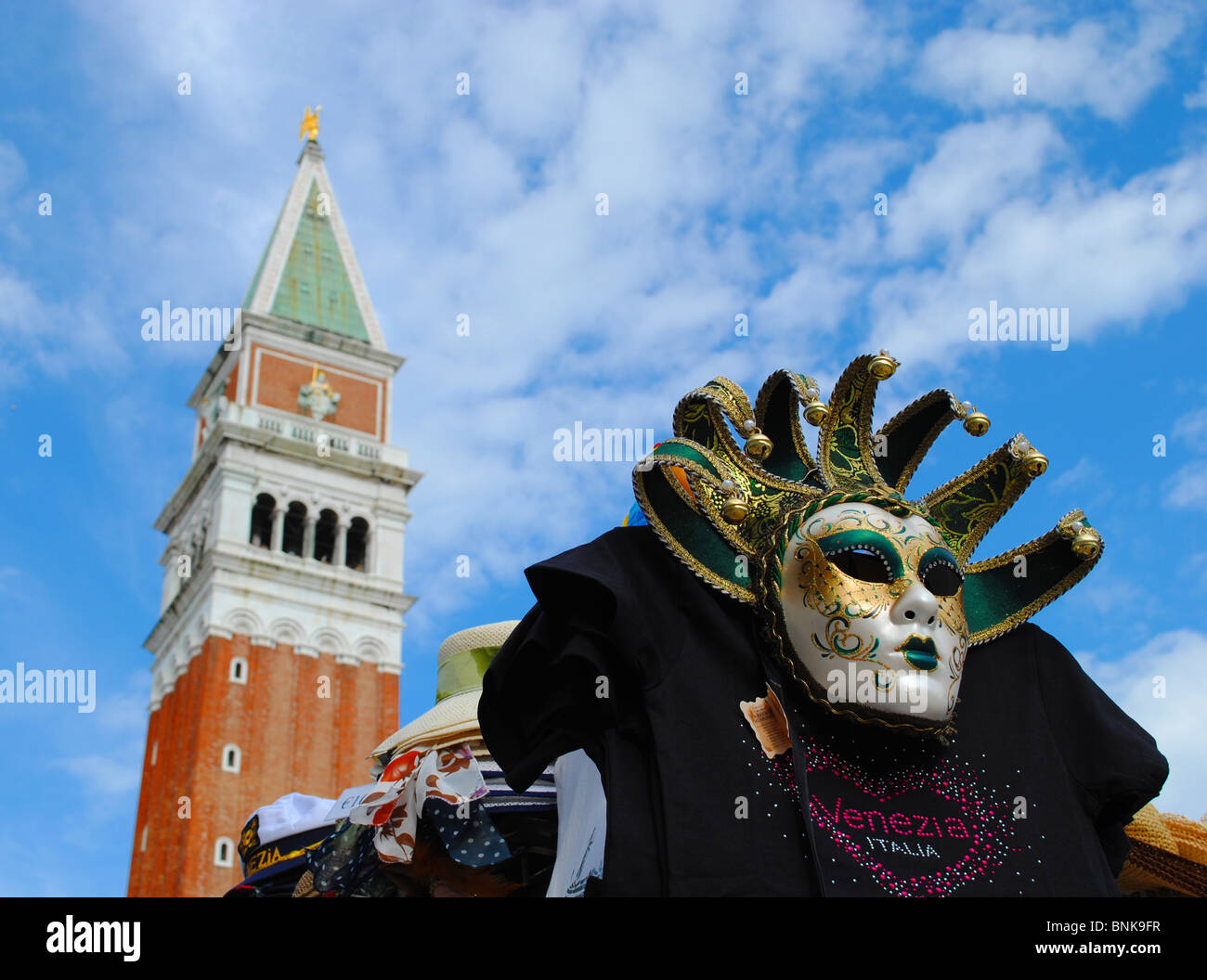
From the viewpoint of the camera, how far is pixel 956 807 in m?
4.26

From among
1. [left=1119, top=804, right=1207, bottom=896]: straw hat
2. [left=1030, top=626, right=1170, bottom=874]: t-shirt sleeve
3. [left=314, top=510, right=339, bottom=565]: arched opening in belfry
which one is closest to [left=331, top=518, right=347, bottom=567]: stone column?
[left=314, top=510, right=339, bottom=565]: arched opening in belfry

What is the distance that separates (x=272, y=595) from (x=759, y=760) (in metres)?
39.3

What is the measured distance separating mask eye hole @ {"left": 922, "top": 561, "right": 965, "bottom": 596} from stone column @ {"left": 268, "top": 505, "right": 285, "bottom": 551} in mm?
39209

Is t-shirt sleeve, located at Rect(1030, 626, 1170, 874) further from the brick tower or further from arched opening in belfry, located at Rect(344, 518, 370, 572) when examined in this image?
arched opening in belfry, located at Rect(344, 518, 370, 572)

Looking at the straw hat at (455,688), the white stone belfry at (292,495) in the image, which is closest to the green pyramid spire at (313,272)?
the white stone belfry at (292,495)

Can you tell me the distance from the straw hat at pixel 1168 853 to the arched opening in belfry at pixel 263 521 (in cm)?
3917

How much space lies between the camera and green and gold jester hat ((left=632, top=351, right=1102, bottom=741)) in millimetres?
4176

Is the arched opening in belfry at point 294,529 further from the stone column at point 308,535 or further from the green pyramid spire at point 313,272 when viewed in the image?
the green pyramid spire at point 313,272

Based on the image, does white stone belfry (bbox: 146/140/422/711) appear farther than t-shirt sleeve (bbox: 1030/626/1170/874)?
Yes

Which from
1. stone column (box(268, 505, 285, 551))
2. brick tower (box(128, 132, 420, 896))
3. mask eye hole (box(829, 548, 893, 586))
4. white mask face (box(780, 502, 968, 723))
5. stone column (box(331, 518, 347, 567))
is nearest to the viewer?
white mask face (box(780, 502, 968, 723))

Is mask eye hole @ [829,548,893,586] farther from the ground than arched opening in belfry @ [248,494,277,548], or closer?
closer

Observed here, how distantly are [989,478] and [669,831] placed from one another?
6.03 feet
